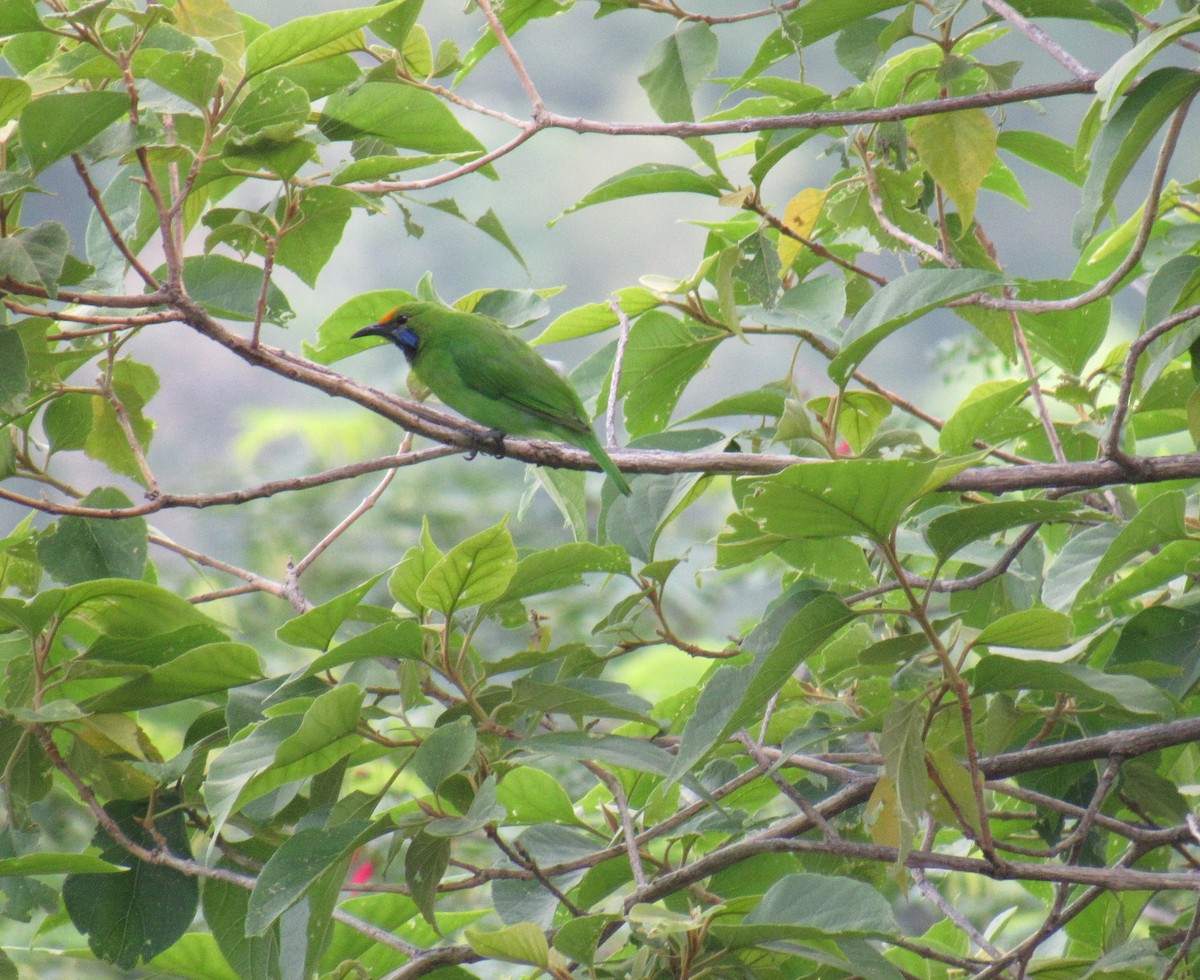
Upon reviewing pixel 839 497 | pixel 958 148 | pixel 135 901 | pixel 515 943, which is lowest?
pixel 135 901

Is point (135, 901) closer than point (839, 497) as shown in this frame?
No

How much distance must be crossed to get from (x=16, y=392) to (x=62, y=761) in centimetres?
55

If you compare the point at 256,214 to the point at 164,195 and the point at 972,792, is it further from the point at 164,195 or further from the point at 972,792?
the point at 972,792

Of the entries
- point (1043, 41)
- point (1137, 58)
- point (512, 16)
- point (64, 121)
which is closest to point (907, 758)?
point (1137, 58)

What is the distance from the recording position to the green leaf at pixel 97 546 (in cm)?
201

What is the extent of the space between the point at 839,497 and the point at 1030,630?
362mm

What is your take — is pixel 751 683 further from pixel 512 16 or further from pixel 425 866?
pixel 512 16

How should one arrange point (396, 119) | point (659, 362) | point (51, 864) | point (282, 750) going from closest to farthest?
point (282, 750) < point (51, 864) < point (396, 119) < point (659, 362)

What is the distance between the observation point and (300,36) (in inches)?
64.5

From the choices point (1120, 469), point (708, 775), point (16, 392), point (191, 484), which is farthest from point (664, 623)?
point (191, 484)

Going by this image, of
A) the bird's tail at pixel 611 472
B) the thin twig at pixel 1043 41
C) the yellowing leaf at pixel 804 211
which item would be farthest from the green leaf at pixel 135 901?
the thin twig at pixel 1043 41

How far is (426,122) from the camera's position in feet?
6.27

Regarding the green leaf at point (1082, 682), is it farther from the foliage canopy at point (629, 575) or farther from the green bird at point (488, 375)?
the green bird at point (488, 375)

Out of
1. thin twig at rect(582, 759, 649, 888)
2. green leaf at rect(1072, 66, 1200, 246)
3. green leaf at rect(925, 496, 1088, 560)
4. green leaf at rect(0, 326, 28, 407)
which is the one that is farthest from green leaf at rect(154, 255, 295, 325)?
green leaf at rect(1072, 66, 1200, 246)
